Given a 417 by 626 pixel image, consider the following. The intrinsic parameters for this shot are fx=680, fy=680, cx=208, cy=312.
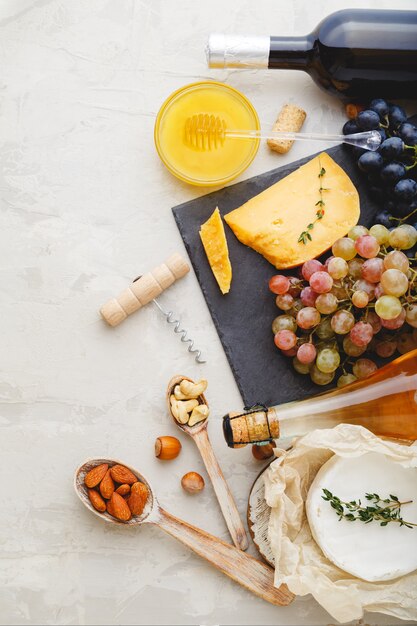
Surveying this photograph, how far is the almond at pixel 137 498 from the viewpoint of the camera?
1.24m

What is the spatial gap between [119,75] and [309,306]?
0.60 m

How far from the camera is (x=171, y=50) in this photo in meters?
1.38

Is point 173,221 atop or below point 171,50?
below

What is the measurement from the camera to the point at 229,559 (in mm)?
1252

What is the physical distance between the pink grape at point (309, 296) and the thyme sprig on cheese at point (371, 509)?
13.2 inches

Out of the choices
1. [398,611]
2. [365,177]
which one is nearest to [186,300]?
[365,177]

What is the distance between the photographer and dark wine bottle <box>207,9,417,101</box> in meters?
1.23

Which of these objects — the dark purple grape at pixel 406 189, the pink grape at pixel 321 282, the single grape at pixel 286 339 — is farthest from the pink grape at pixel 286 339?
the dark purple grape at pixel 406 189

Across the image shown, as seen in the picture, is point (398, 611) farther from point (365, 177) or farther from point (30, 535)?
point (365, 177)

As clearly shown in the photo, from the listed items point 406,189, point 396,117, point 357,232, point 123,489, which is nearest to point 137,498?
point 123,489

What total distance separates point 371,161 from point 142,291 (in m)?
0.49

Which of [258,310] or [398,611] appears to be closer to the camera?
[398,611]

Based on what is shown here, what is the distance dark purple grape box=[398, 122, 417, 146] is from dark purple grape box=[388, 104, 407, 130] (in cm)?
2

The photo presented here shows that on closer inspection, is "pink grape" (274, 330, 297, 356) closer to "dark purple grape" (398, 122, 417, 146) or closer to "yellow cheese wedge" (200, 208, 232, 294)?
"yellow cheese wedge" (200, 208, 232, 294)
